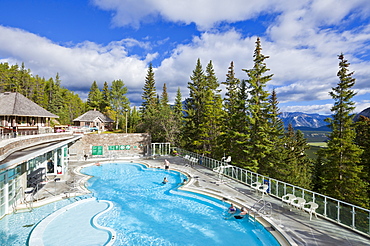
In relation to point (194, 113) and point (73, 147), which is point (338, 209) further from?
point (73, 147)

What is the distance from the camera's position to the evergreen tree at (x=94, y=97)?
55.7 m

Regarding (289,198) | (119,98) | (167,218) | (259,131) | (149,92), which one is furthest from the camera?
(119,98)

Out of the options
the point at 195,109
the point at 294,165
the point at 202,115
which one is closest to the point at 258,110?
the point at 202,115

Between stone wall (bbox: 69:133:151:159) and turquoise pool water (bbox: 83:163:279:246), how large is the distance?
10.5 m

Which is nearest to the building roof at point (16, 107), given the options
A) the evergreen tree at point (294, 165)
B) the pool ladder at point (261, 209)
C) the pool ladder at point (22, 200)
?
the pool ladder at point (22, 200)

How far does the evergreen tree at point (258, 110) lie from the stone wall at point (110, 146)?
607 inches

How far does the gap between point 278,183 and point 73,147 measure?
25.0 meters

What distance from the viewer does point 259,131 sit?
843 inches

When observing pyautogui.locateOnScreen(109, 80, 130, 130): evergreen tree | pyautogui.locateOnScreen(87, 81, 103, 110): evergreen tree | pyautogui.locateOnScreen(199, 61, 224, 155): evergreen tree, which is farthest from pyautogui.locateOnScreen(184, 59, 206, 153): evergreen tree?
pyautogui.locateOnScreen(87, 81, 103, 110): evergreen tree

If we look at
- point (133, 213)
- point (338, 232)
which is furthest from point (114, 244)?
point (338, 232)

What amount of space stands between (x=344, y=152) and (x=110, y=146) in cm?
2786

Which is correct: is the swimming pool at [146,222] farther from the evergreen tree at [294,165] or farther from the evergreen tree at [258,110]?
the evergreen tree at [294,165]

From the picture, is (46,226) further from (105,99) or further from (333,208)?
(105,99)

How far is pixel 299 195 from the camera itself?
1042cm
